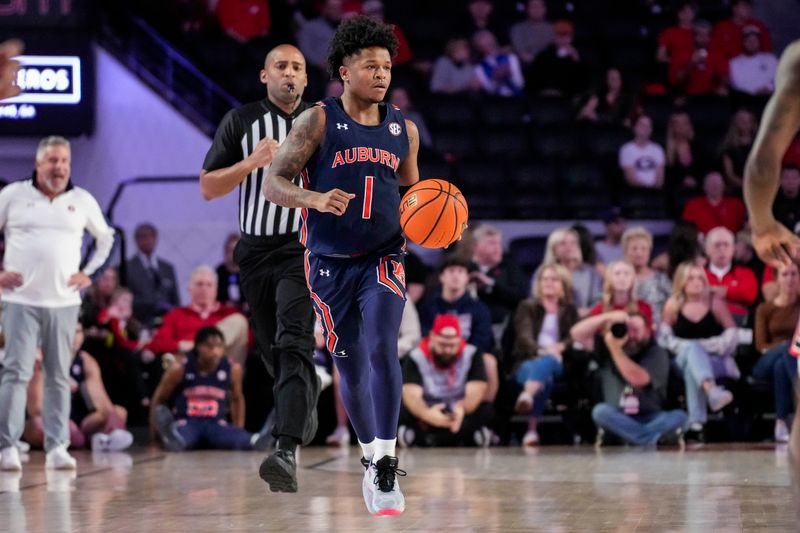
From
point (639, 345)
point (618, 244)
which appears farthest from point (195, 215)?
point (639, 345)

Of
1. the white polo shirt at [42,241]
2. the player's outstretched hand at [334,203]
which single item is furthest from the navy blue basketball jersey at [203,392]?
the player's outstretched hand at [334,203]

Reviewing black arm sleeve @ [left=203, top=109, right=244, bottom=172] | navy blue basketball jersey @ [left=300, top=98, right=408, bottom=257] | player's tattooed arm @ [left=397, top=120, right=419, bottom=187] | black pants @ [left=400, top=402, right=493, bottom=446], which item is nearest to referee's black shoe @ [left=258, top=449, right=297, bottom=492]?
navy blue basketball jersey @ [left=300, top=98, right=408, bottom=257]

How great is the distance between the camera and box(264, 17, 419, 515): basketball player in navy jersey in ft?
17.0

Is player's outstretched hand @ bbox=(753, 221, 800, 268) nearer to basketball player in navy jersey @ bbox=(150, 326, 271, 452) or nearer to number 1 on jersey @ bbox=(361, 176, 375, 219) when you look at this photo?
number 1 on jersey @ bbox=(361, 176, 375, 219)

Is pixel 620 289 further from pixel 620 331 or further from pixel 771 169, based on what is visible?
pixel 771 169

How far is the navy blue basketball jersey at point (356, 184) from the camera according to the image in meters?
5.21

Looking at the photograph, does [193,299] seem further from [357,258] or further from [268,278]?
[357,258]

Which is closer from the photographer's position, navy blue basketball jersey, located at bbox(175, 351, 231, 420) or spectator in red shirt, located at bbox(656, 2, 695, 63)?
navy blue basketball jersey, located at bbox(175, 351, 231, 420)

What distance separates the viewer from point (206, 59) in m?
14.0

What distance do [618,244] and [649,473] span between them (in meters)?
→ 4.54

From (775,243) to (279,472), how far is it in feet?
8.73

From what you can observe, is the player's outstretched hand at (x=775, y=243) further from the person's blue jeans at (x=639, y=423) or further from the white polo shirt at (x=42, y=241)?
the person's blue jeans at (x=639, y=423)

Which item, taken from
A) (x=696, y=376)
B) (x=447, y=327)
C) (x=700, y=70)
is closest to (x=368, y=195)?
(x=447, y=327)

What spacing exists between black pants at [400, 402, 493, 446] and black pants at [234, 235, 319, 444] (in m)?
4.13
